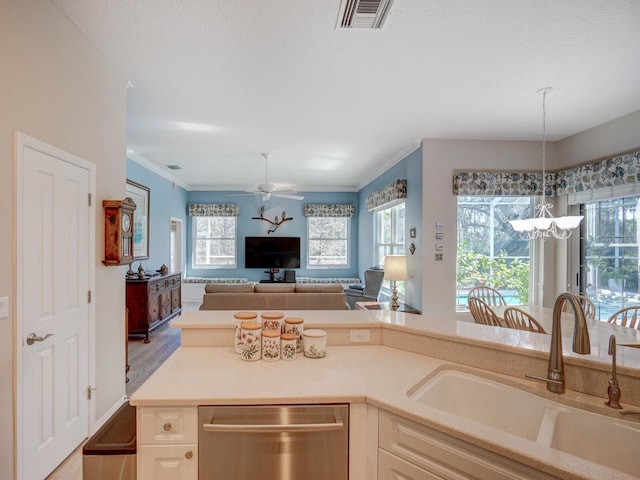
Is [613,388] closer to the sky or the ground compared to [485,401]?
closer to the sky

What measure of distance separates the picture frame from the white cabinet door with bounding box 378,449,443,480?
4.67m

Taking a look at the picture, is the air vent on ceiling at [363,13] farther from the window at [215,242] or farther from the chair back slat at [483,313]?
the window at [215,242]

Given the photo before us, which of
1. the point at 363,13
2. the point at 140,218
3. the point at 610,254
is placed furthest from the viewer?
the point at 140,218

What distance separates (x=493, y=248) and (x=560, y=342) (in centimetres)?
358

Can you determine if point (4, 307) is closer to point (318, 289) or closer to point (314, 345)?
point (314, 345)

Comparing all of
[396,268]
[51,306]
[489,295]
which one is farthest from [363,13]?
[489,295]

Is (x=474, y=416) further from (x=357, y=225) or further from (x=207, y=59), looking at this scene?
(x=357, y=225)

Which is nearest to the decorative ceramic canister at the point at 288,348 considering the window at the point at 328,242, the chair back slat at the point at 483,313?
the chair back slat at the point at 483,313

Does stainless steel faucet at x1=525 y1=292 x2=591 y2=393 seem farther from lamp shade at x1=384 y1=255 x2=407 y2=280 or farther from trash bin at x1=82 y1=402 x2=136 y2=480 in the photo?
lamp shade at x1=384 y1=255 x2=407 y2=280

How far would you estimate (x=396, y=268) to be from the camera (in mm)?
4203

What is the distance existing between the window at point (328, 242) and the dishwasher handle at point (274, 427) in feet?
21.6

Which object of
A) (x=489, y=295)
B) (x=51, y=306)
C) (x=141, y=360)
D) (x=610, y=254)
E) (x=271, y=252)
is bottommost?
(x=141, y=360)

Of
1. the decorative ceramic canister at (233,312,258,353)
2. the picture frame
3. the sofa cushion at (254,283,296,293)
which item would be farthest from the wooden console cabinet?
the decorative ceramic canister at (233,312,258,353)

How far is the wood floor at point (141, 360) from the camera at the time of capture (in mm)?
2025
